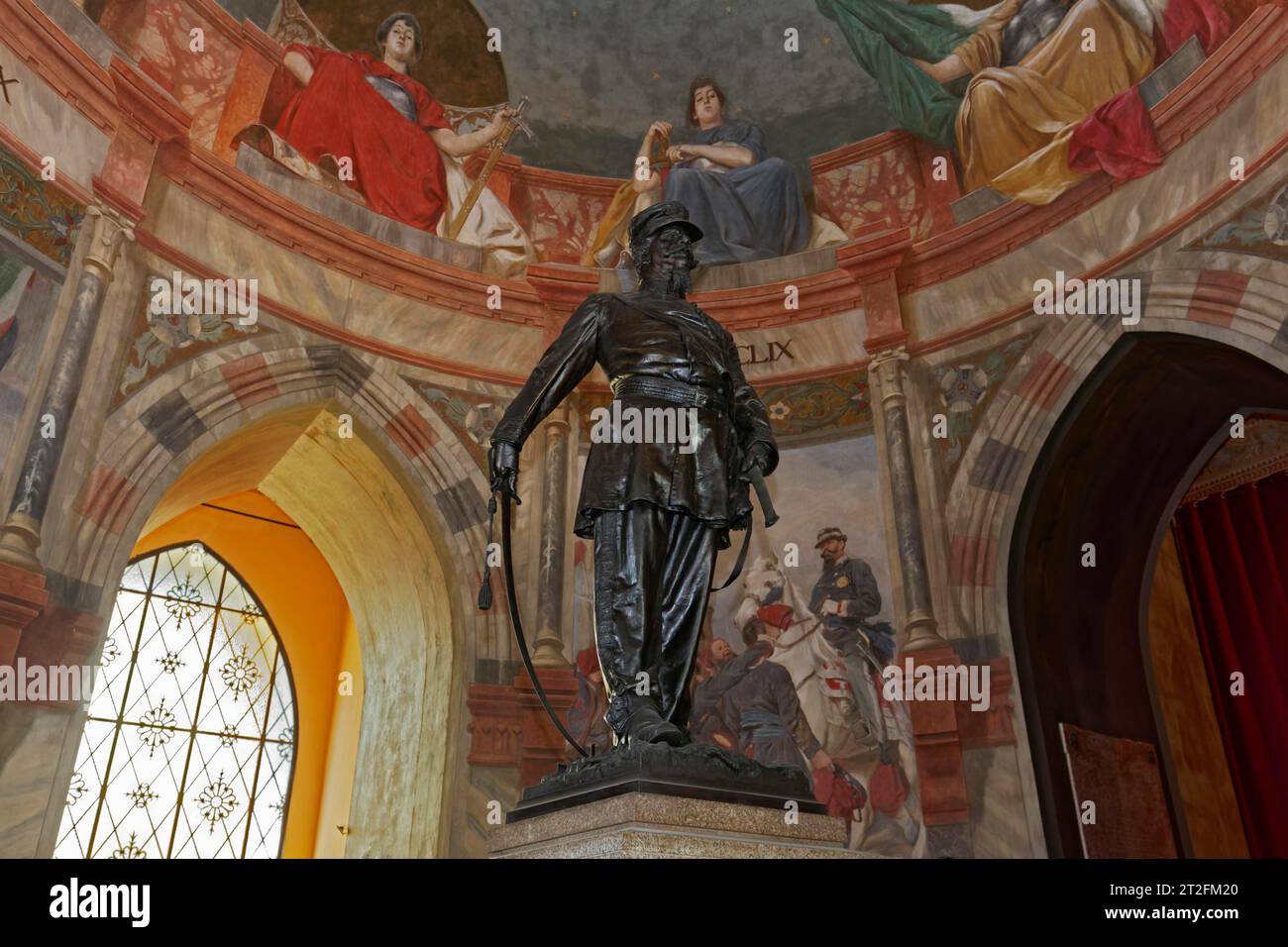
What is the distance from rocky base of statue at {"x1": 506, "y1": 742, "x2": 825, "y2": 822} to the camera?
2836 millimetres

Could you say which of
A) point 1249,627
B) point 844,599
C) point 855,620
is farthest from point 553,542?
point 1249,627

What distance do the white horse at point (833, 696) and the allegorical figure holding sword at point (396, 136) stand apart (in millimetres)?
3495

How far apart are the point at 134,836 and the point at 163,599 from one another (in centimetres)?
220

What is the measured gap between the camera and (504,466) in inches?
138

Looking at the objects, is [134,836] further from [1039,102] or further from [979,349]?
[1039,102]

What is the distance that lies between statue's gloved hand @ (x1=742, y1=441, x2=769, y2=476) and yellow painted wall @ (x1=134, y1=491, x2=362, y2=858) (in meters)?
7.61

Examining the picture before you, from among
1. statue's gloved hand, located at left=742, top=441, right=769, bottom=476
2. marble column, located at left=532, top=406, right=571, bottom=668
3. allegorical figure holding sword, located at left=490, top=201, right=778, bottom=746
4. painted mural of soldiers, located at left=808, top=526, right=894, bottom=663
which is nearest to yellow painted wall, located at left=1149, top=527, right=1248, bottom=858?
painted mural of soldiers, located at left=808, top=526, right=894, bottom=663

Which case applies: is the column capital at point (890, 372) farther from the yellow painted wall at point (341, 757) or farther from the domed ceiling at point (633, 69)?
the yellow painted wall at point (341, 757)

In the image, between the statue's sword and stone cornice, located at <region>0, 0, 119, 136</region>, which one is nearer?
stone cornice, located at <region>0, 0, 119, 136</region>

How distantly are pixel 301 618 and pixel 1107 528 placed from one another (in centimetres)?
791

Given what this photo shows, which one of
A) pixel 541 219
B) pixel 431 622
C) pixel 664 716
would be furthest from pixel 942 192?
pixel 664 716

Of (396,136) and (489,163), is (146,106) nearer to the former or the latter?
(396,136)

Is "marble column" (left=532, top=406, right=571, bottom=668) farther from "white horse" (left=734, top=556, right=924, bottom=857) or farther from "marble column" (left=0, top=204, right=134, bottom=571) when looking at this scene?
"marble column" (left=0, top=204, right=134, bottom=571)

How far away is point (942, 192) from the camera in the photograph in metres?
8.62
